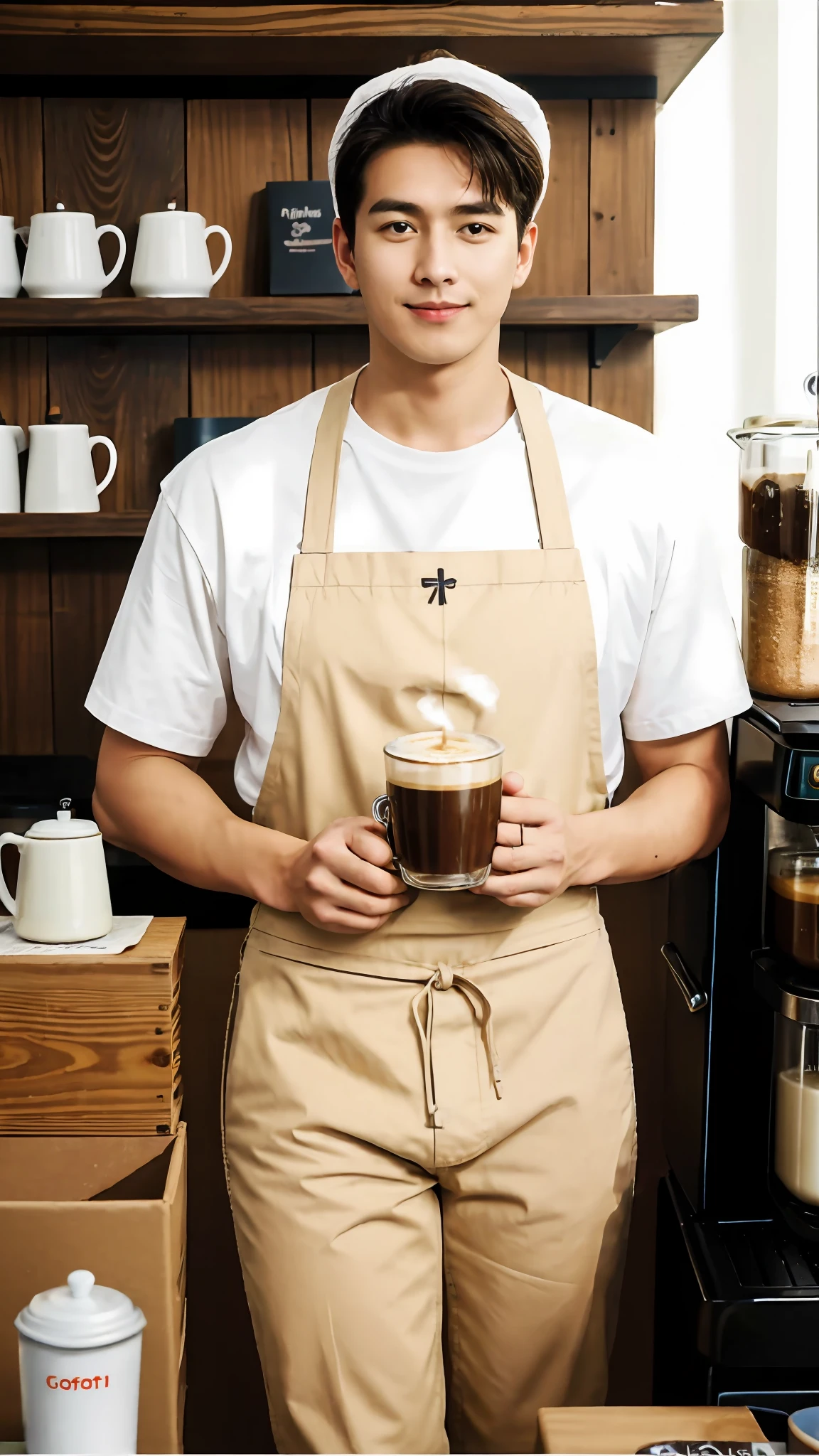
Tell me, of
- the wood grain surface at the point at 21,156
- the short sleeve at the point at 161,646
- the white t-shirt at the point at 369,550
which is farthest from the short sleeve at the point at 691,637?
the wood grain surface at the point at 21,156

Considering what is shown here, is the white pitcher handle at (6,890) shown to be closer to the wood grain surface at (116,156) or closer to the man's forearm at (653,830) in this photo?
the man's forearm at (653,830)

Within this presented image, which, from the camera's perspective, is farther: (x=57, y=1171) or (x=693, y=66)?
(x=693, y=66)

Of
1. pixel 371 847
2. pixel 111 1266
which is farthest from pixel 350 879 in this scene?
pixel 111 1266

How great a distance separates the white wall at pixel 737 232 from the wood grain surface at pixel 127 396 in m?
0.79

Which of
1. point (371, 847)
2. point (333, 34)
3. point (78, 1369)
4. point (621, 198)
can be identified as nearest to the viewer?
point (78, 1369)

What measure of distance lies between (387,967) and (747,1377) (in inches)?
21.6

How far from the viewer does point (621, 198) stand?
2092 mm

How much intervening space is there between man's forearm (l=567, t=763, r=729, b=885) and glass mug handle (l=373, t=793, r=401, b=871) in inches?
7.7

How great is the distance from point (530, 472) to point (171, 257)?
846 millimetres

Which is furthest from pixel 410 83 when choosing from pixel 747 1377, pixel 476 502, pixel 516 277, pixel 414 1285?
pixel 747 1377

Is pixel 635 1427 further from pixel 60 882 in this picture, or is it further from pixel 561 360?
A: pixel 561 360

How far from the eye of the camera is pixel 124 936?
5.14 ft

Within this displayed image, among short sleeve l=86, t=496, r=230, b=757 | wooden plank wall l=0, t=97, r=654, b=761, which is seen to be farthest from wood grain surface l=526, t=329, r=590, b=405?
short sleeve l=86, t=496, r=230, b=757

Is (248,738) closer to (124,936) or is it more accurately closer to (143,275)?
(124,936)
